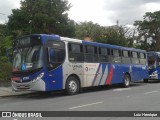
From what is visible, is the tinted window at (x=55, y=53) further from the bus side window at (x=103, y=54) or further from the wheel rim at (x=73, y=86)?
the bus side window at (x=103, y=54)

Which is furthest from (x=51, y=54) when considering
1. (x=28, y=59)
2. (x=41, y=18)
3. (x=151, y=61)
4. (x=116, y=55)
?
(x=151, y=61)

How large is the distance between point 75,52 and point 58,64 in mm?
1804

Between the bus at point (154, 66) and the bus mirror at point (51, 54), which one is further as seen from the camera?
the bus at point (154, 66)

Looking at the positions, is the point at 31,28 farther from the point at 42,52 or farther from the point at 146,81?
the point at 42,52

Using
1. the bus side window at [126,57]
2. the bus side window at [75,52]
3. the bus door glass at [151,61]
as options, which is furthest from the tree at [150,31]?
the bus side window at [75,52]

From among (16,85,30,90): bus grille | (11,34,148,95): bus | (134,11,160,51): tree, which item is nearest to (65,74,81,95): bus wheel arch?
(11,34,148,95): bus

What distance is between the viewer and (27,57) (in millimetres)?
16953

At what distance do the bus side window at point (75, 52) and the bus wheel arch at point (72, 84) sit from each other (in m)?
0.99

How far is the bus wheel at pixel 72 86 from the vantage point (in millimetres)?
18109

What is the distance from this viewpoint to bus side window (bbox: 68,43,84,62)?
1845 cm

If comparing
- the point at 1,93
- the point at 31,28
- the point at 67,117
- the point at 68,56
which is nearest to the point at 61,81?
the point at 68,56

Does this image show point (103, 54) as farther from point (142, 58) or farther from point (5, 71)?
point (5, 71)

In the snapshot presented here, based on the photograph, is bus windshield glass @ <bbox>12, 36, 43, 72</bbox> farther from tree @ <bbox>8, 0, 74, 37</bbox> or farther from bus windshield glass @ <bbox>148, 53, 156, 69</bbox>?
bus windshield glass @ <bbox>148, 53, 156, 69</bbox>

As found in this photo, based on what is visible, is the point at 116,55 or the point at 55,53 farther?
the point at 116,55
